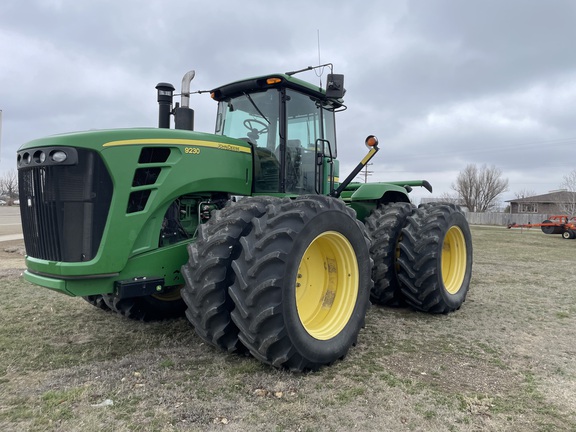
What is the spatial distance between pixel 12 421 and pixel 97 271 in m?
1.07

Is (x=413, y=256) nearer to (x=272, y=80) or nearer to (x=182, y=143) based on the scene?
(x=272, y=80)

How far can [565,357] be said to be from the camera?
3.99m

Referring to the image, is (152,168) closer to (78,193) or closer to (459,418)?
(78,193)

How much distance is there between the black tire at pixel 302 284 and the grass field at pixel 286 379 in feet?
0.83

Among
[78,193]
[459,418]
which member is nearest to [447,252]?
[459,418]

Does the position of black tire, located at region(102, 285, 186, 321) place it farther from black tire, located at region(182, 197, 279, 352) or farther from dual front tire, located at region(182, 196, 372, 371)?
dual front tire, located at region(182, 196, 372, 371)

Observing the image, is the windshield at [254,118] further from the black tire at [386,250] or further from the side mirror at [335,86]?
the black tire at [386,250]

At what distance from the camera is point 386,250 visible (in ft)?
17.3

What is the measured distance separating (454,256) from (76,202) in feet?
16.6

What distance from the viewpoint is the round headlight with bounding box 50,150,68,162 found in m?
3.17

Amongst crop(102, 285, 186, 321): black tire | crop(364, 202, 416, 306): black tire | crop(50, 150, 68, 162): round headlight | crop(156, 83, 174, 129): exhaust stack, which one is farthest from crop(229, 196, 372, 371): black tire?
crop(156, 83, 174, 129): exhaust stack

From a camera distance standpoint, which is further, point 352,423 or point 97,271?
point 97,271

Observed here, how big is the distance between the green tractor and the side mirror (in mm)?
11

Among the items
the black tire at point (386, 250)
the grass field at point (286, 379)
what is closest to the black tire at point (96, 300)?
the grass field at point (286, 379)
